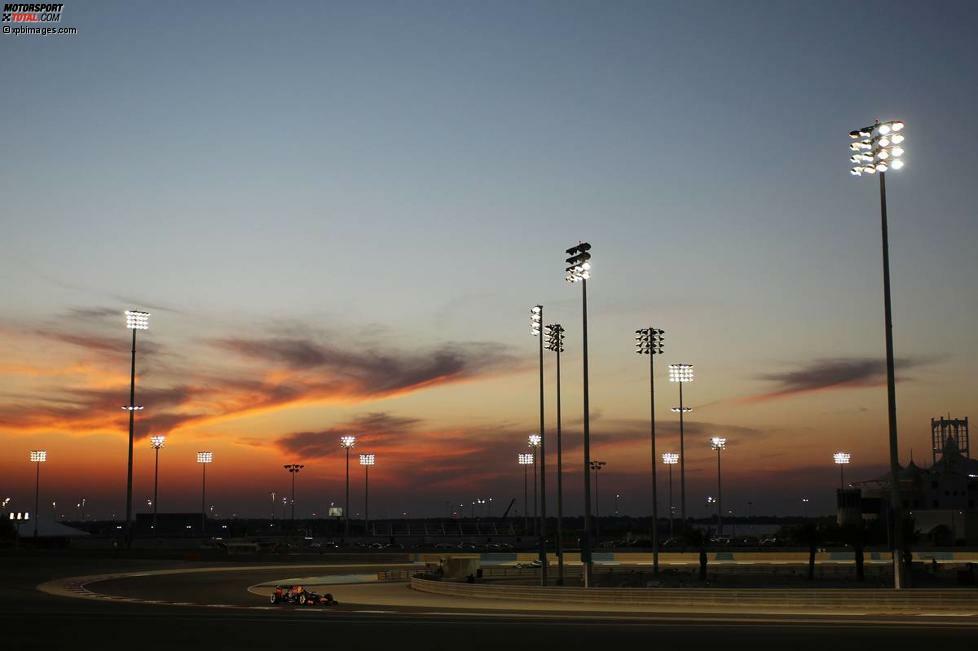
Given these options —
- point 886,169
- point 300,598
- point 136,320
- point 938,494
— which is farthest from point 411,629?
point 938,494

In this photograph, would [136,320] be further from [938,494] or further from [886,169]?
[938,494]

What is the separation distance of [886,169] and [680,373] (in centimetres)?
4362

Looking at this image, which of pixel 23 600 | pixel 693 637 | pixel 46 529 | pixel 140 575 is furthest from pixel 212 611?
pixel 46 529

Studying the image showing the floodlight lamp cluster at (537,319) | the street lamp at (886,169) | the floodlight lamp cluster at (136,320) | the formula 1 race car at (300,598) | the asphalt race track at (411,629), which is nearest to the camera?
the asphalt race track at (411,629)

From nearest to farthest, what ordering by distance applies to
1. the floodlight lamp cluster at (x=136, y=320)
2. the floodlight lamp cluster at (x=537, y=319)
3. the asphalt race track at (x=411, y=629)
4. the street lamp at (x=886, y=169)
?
the asphalt race track at (x=411, y=629) < the street lamp at (x=886, y=169) < the floodlight lamp cluster at (x=537, y=319) < the floodlight lamp cluster at (x=136, y=320)

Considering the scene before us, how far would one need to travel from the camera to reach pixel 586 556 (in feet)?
147

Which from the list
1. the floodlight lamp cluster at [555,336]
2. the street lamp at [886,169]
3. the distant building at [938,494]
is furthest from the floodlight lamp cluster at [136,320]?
the distant building at [938,494]

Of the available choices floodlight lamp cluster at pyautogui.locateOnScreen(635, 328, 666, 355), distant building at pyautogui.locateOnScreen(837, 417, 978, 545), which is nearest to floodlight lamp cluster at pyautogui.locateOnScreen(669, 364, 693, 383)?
floodlight lamp cluster at pyautogui.locateOnScreen(635, 328, 666, 355)

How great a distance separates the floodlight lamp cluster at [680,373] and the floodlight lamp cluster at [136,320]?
41.1 m

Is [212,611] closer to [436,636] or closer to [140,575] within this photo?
[436,636]

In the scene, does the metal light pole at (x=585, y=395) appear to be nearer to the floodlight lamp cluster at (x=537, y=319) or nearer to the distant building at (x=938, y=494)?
the floodlight lamp cluster at (x=537, y=319)

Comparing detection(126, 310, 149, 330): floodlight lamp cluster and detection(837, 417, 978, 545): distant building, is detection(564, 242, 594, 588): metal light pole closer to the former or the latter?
detection(126, 310, 149, 330): floodlight lamp cluster

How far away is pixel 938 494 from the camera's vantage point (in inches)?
6511

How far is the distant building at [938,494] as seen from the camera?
139m
